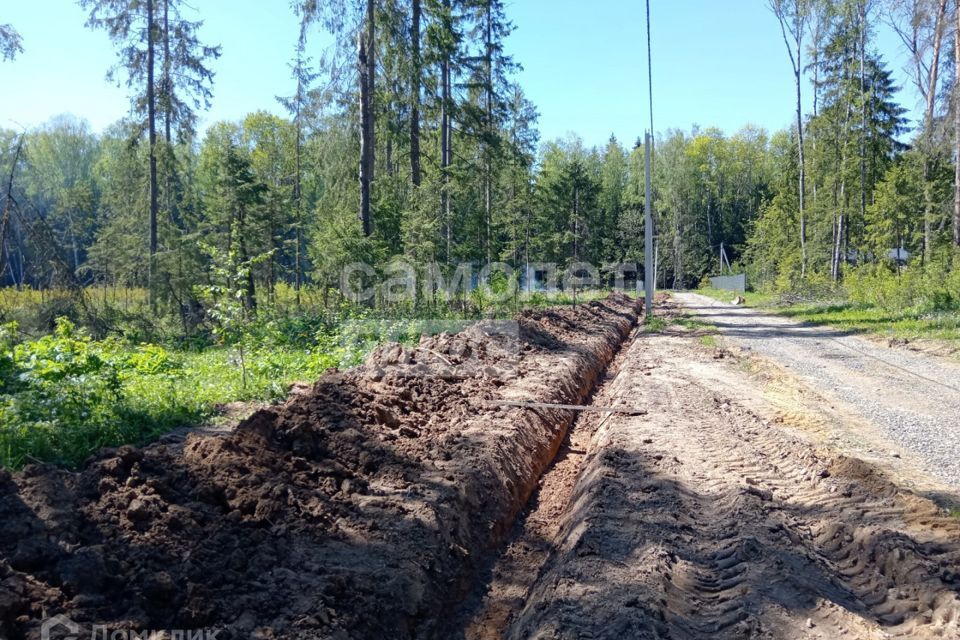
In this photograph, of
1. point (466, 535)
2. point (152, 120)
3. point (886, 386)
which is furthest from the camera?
point (152, 120)

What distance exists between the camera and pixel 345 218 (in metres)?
15.6

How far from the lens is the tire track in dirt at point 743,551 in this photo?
11.9ft

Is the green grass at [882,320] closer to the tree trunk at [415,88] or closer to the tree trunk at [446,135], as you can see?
the tree trunk at [446,135]

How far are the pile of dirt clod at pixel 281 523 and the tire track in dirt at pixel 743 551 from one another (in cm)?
81

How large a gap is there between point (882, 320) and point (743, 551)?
1659 cm

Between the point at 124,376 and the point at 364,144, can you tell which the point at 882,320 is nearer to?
the point at 364,144

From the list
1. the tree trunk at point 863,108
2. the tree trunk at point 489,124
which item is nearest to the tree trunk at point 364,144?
the tree trunk at point 489,124

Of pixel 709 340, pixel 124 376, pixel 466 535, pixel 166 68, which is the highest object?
pixel 166 68

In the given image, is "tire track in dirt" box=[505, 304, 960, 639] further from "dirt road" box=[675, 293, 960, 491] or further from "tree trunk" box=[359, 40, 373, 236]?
"tree trunk" box=[359, 40, 373, 236]

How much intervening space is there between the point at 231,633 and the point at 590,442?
5.83 m

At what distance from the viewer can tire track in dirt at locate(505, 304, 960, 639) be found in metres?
3.62

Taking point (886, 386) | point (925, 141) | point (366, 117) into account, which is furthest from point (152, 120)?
point (925, 141)

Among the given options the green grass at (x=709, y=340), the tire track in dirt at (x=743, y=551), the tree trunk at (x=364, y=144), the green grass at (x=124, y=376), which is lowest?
the tire track in dirt at (x=743, y=551)

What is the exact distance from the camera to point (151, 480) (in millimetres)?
4324
